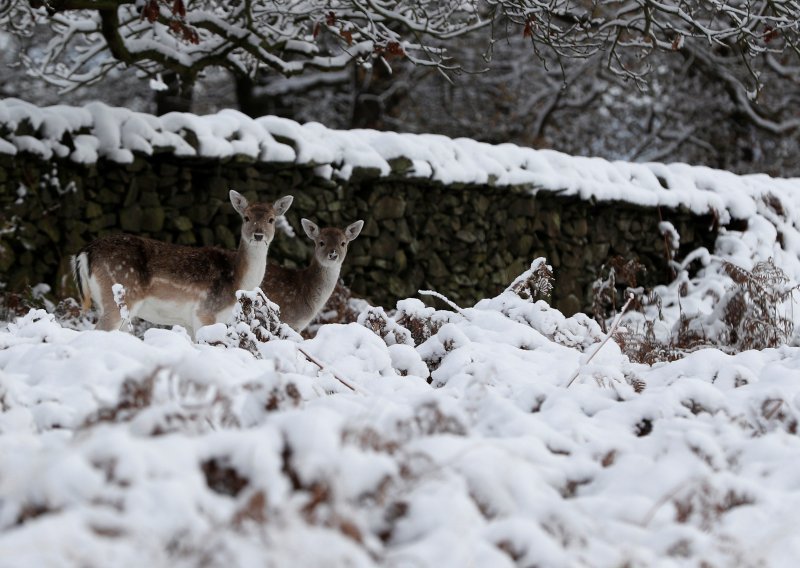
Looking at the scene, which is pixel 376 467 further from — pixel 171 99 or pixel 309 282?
pixel 171 99

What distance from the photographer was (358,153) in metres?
8.98

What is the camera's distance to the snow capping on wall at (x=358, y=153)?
7707 millimetres

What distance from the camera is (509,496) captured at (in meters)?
2.19

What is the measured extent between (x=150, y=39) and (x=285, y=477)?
809 centimetres

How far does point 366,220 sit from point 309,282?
1876mm

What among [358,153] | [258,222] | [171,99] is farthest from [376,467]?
[171,99]

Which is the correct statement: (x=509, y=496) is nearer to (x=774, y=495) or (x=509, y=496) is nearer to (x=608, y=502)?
(x=608, y=502)

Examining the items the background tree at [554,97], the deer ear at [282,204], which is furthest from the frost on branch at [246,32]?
the background tree at [554,97]

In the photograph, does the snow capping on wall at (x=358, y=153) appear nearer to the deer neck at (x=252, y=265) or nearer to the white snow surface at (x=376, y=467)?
the deer neck at (x=252, y=265)

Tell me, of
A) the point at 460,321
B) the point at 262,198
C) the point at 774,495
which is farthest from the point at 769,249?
the point at 774,495

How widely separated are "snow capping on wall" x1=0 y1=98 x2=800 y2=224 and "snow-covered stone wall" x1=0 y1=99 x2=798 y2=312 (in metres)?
0.02

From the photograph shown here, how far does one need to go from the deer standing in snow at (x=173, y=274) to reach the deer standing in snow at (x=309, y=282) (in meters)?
0.30

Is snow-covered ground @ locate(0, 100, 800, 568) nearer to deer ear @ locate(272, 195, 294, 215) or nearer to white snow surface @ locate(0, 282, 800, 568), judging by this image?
white snow surface @ locate(0, 282, 800, 568)

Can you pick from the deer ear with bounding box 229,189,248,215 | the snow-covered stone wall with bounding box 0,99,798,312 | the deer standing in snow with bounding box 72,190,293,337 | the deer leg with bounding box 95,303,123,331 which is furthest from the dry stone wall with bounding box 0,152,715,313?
the deer leg with bounding box 95,303,123,331
